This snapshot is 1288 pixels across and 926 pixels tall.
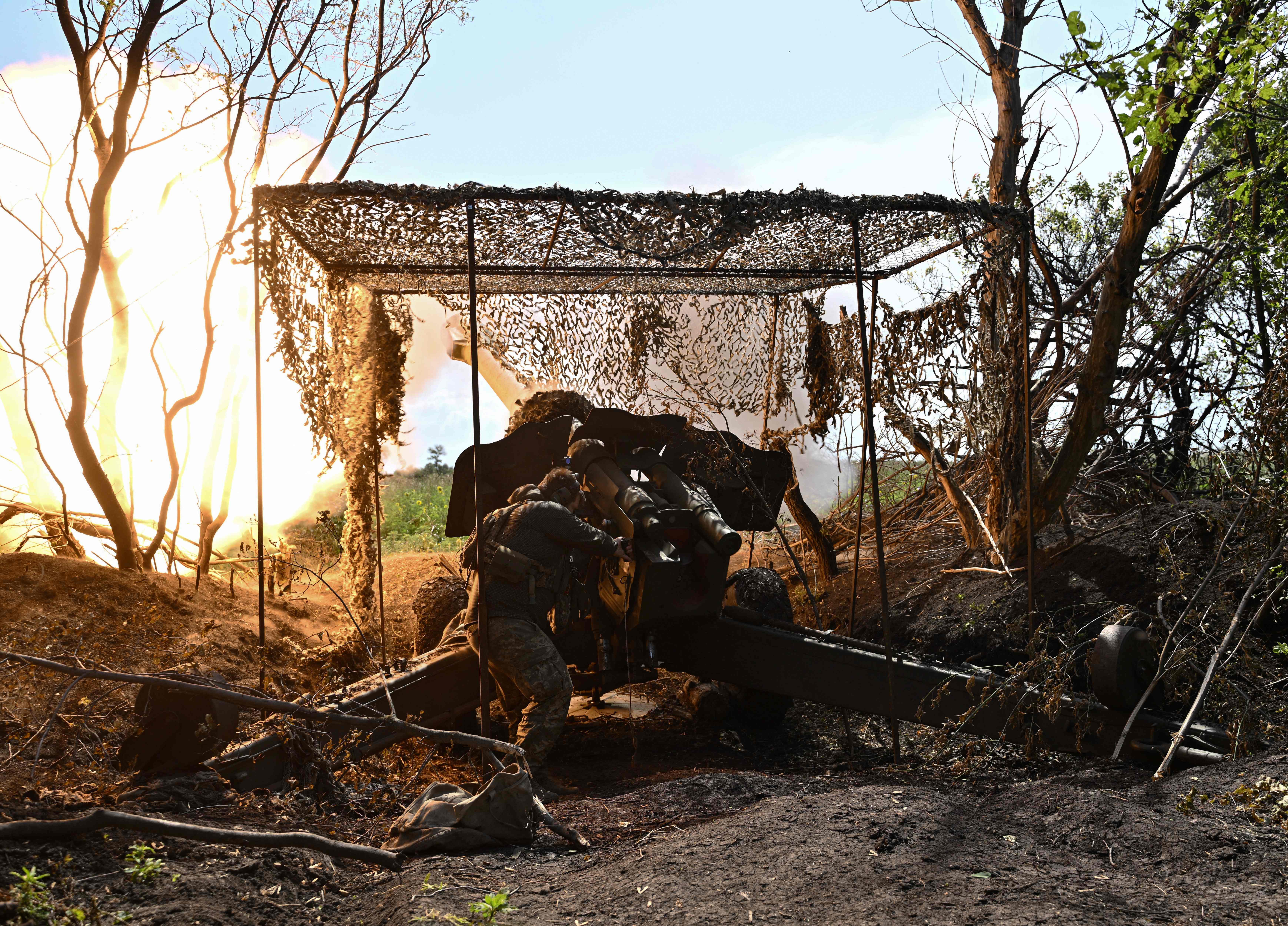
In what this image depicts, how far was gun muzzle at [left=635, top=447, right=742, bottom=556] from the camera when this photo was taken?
561 centimetres

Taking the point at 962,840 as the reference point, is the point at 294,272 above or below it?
above

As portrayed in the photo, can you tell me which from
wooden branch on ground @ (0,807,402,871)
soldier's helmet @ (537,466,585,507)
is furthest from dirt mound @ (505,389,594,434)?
wooden branch on ground @ (0,807,402,871)

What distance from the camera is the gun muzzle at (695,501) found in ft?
18.4

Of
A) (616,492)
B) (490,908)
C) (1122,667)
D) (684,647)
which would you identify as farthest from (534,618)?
(1122,667)

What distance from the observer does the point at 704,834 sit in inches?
143

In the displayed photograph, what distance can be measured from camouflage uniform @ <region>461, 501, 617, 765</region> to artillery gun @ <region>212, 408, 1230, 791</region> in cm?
30

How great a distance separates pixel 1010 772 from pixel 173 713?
4.06 meters

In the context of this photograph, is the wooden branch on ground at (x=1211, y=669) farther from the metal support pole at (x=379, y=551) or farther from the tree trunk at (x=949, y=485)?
the metal support pole at (x=379, y=551)

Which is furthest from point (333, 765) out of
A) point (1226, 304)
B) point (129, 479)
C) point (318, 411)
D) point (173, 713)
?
point (1226, 304)

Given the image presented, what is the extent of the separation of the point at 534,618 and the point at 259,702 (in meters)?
2.11

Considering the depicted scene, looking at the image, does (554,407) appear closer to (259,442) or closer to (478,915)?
(259,442)

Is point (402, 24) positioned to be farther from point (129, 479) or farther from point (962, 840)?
point (962, 840)

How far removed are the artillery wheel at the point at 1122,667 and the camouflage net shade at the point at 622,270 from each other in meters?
2.47

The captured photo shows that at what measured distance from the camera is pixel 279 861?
3.42 metres
